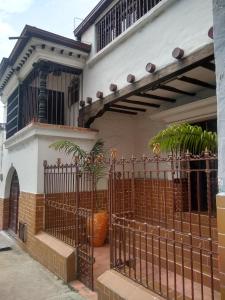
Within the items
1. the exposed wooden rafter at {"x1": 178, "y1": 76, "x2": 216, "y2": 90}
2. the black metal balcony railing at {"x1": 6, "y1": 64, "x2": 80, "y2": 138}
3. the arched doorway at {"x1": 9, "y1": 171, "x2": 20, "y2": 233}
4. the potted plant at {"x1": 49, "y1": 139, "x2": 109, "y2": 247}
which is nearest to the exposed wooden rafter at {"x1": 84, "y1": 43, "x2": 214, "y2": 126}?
the exposed wooden rafter at {"x1": 178, "y1": 76, "x2": 216, "y2": 90}

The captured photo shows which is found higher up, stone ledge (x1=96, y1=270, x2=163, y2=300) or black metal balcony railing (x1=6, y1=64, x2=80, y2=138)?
black metal balcony railing (x1=6, y1=64, x2=80, y2=138)

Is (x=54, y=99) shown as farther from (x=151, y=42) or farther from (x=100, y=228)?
(x=100, y=228)

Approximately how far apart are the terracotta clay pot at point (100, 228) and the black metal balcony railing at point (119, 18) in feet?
14.1

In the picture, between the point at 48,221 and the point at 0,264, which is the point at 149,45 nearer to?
the point at 48,221

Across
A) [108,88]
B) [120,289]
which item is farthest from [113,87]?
[120,289]

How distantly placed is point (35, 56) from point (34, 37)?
560 millimetres

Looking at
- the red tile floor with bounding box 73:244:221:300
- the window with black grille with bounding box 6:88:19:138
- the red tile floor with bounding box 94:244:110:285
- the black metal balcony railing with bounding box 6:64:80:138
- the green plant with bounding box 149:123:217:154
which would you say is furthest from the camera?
the window with black grille with bounding box 6:88:19:138

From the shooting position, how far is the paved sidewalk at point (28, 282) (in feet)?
15.7

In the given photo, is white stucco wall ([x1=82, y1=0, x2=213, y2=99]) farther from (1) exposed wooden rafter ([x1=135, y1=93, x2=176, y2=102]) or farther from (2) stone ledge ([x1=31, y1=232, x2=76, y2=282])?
(2) stone ledge ([x1=31, y1=232, x2=76, y2=282])

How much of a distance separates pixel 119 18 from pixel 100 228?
5.00 meters

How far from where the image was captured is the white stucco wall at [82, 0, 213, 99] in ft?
15.4

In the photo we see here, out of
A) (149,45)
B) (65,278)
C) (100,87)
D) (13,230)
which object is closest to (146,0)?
(149,45)

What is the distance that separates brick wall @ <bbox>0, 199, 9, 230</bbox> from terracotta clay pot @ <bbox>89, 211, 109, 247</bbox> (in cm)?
511

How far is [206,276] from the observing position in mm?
4074
